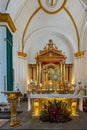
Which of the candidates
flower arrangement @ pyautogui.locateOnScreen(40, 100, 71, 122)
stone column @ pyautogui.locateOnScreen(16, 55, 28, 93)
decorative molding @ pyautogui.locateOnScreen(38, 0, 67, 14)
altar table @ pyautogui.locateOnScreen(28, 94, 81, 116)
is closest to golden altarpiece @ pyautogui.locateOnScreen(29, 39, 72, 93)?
stone column @ pyautogui.locateOnScreen(16, 55, 28, 93)

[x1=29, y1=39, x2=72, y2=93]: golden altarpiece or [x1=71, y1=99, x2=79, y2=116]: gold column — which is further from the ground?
[x1=29, y1=39, x2=72, y2=93]: golden altarpiece

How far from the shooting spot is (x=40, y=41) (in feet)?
63.3

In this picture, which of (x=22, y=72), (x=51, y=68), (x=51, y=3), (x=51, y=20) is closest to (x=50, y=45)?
(x=51, y=68)

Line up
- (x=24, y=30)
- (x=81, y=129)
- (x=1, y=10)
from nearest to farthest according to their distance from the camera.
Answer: (x=81, y=129) < (x=1, y=10) < (x=24, y=30)

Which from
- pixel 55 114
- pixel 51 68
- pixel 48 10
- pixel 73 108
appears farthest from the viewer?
pixel 51 68

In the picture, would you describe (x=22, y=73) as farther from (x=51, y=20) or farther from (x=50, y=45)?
(x=51, y=20)

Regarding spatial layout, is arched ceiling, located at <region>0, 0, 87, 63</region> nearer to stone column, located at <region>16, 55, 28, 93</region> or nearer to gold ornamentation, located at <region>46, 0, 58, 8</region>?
gold ornamentation, located at <region>46, 0, 58, 8</region>

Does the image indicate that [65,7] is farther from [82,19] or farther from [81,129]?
[81,129]

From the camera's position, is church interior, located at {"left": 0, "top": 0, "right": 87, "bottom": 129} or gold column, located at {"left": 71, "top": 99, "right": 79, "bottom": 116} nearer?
gold column, located at {"left": 71, "top": 99, "right": 79, "bottom": 116}

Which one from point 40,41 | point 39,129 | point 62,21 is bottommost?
point 39,129

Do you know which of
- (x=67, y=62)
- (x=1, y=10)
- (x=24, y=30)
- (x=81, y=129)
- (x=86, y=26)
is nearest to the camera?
(x=81, y=129)

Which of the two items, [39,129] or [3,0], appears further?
[3,0]

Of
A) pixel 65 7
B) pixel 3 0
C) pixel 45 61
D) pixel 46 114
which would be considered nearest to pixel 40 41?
pixel 45 61

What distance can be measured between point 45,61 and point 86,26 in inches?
146
